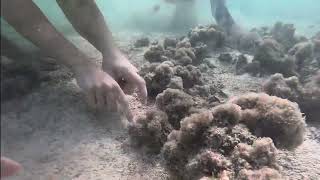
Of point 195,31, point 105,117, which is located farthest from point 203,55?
point 105,117

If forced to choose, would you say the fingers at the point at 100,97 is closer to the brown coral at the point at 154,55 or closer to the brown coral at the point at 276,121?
the brown coral at the point at 276,121

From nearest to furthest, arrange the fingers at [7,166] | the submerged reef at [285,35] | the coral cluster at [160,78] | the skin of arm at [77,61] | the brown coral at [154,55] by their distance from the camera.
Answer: the fingers at [7,166], the skin of arm at [77,61], the coral cluster at [160,78], the brown coral at [154,55], the submerged reef at [285,35]

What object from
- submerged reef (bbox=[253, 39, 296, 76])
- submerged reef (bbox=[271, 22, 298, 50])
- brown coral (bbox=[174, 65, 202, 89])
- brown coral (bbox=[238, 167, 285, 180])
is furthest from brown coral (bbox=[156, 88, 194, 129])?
submerged reef (bbox=[271, 22, 298, 50])

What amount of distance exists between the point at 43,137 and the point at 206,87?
6.88 feet

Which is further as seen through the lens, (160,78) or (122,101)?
(160,78)

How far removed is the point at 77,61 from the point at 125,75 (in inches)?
17.7

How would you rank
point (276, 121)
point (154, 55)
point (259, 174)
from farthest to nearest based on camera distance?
point (154, 55) < point (276, 121) < point (259, 174)

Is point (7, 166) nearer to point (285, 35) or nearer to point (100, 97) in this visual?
point (100, 97)

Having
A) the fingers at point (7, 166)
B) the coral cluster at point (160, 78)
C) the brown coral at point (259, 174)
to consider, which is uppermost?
the fingers at point (7, 166)

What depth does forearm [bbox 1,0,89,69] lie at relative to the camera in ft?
8.04

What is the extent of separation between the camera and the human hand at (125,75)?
10.5 ft

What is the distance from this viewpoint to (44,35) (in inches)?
104

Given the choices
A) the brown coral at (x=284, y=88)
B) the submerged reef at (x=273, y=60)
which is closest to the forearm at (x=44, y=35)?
the brown coral at (x=284, y=88)

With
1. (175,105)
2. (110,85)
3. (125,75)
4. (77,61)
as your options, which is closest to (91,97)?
(110,85)
